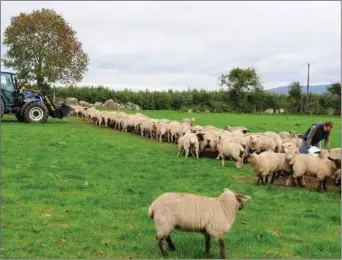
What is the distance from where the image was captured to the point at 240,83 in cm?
5928

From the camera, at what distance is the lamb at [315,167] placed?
13.0m

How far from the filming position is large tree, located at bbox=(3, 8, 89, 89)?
49.4m

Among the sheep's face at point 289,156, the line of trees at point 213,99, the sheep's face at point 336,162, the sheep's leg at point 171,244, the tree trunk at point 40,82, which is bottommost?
the sheep's leg at point 171,244

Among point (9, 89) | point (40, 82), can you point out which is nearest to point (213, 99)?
point (40, 82)

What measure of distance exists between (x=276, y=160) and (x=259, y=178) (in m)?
0.69

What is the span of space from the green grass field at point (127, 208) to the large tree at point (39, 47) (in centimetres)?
3300

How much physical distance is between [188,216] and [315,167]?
6.62 metres

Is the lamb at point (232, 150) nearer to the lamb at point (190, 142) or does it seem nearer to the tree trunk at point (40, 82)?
the lamb at point (190, 142)

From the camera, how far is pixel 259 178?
44.7ft

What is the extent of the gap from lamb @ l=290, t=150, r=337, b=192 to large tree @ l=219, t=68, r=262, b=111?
151 feet

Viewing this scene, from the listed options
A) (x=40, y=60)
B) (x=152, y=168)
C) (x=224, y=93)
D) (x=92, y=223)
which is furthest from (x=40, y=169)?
(x=224, y=93)

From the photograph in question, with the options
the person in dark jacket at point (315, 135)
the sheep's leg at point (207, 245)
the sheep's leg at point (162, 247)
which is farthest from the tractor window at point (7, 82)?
the sheep's leg at point (207, 245)

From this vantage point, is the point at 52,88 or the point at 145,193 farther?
the point at 52,88

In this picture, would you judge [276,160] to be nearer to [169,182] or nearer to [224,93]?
[169,182]
